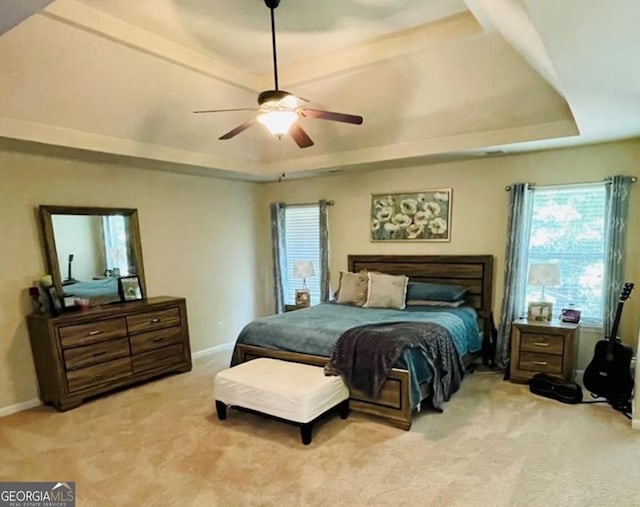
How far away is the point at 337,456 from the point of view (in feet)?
9.13

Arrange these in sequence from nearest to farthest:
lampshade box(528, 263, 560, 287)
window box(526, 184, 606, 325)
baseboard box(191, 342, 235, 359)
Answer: lampshade box(528, 263, 560, 287) → window box(526, 184, 606, 325) → baseboard box(191, 342, 235, 359)

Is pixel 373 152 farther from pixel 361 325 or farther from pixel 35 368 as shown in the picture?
pixel 35 368

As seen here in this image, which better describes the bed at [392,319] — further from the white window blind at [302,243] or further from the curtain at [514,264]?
the white window blind at [302,243]

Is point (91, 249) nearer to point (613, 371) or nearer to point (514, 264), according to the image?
point (514, 264)

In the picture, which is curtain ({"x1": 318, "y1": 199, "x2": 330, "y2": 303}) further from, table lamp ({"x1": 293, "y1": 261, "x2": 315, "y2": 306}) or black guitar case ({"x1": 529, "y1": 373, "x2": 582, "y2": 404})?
black guitar case ({"x1": 529, "y1": 373, "x2": 582, "y2": 404})

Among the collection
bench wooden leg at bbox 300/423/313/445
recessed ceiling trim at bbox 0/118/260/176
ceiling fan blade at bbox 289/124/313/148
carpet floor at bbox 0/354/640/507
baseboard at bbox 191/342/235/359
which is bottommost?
baseboard at bbox 191/342/235/359

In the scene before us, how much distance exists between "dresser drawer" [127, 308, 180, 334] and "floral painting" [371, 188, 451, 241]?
274 centimetres

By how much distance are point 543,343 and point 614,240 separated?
1220 millimetres

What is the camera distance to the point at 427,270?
5.00 m

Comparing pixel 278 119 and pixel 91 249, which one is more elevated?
pixel 278 119

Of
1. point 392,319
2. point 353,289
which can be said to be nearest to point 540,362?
point 392,319

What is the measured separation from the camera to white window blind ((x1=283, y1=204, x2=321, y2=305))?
5973mm

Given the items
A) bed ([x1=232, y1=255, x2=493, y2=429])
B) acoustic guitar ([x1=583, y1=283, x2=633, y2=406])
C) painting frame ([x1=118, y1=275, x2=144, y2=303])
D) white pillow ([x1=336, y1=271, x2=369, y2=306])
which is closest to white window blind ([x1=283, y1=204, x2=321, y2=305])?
bed ([x1=232, y1=255, x2=493, y2=429])

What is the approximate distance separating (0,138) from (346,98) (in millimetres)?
3126
